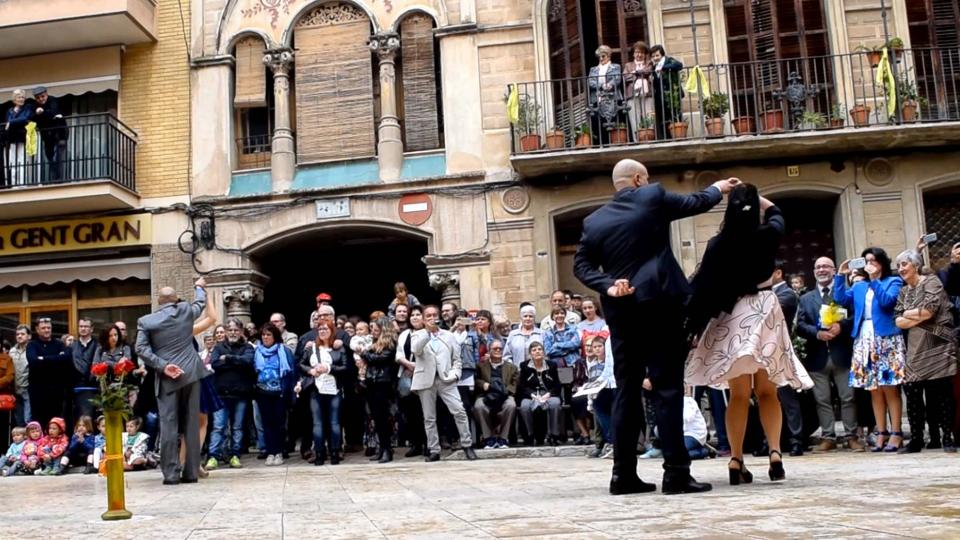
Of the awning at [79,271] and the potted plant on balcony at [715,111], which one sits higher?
the potted plant on balcony at [715,111]

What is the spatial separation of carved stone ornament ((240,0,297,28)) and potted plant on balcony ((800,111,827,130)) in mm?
9157

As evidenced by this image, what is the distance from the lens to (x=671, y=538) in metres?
4.12

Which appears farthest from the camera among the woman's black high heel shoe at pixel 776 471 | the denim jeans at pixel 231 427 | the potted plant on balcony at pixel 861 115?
the potted plant on balcony at pixel 861 115

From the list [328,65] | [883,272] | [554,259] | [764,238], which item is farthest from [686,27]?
[764,238]

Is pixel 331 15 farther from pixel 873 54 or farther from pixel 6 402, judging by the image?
pixel 873 54

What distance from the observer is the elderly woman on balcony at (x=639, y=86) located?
53.8ft

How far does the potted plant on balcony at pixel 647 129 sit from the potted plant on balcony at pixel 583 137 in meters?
0.81

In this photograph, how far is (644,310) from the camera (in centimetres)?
627

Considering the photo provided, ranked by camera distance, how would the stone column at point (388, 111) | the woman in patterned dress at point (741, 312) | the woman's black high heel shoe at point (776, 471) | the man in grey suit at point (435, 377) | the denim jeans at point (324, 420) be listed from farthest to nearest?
the stone column at point (388, 111)
the denim jeans at point (324, 420)
the man in grey suit at point (435, 377)
the woman's black high heel shoe at point (776, 471)
the woman in patterned dress at point (741, 312)

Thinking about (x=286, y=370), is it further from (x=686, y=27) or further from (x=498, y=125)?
(x=686, y=27)

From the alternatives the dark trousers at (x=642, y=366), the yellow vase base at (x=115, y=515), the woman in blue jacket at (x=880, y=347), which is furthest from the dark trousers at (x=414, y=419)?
the dark trousers at (x=642, y=366)

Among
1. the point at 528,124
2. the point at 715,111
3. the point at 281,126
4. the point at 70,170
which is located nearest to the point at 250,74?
the point at 281,126

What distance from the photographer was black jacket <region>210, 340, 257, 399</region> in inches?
528

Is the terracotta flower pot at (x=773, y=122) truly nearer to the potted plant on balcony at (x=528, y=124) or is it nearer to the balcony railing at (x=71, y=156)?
the potted plant on balcony at (x=528, y=124)
